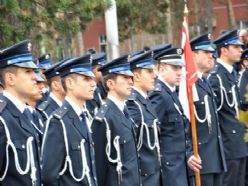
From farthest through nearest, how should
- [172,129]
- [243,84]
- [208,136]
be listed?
1. [243,84]
2. [208,136]
3. [172,129]

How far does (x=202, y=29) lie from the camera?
25734mm

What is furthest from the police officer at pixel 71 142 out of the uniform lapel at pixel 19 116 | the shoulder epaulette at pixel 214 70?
the shoulder epaulette at pixel 214 70

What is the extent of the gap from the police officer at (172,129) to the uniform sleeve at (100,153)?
1418 mm

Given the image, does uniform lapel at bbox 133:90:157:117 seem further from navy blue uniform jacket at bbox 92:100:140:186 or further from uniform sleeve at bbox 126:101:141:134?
navy blue uniform jacket at bbox 92:100:140:186

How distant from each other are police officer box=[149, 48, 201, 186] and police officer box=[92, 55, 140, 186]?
46.9 inches

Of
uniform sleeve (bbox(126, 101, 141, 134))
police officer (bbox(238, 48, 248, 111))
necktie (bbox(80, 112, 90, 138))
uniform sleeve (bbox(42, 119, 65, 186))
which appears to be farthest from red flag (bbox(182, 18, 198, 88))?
uniform sleeve (bbox(42, 119, 65, 186))

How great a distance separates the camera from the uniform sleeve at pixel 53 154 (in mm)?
6172

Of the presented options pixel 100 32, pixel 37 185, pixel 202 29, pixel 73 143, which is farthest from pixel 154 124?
pixel 100 32

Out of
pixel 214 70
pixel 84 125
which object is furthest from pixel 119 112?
pixel 214 70

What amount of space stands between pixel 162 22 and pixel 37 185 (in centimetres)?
1851

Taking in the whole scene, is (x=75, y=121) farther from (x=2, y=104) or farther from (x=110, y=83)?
(x=110, y=83)

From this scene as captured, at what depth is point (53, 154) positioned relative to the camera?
6.21 m

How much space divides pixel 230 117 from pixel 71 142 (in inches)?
145

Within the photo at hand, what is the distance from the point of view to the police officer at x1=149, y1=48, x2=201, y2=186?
27.3ft
